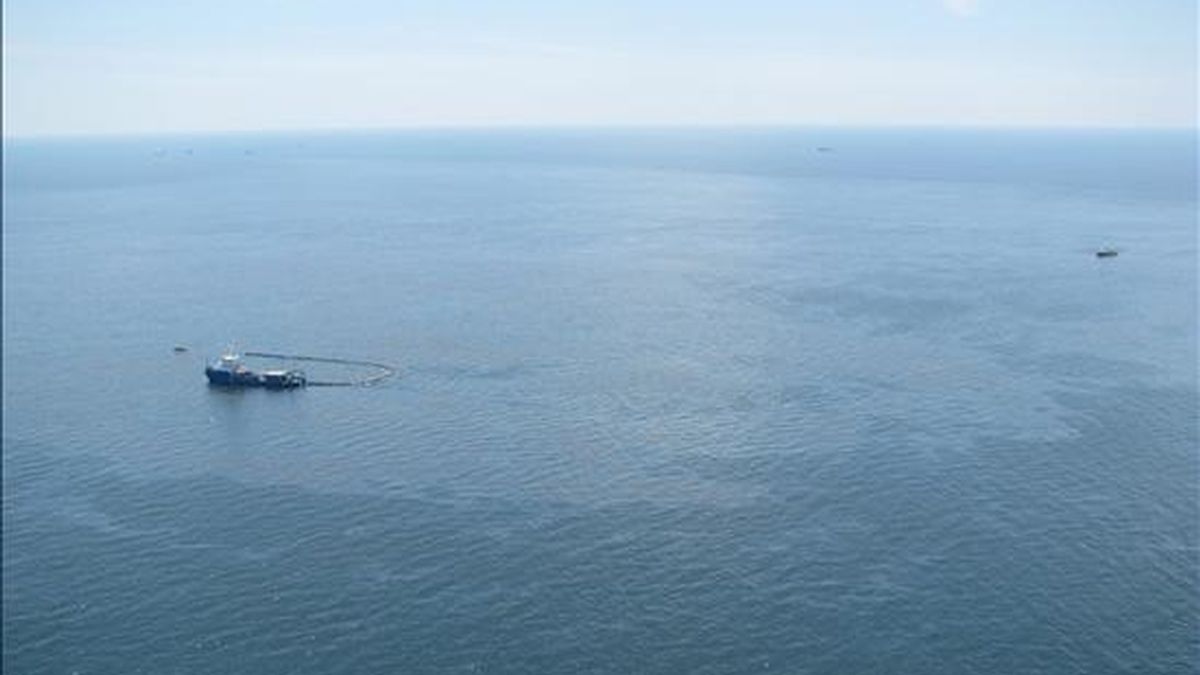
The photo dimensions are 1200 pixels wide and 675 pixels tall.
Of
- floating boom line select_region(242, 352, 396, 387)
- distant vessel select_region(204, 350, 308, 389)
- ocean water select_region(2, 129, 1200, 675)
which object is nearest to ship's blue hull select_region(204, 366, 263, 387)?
distant vessel select_region(204, 350, 308, 389)

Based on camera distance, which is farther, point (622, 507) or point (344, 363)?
point (344, 363)

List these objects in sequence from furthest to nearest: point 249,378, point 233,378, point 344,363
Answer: point 344,363 → point 233,378 → point 249,378

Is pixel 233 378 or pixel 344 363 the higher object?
pixel 233 378

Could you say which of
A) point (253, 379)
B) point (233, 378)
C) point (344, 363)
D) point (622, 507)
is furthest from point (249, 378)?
point (622, 507)

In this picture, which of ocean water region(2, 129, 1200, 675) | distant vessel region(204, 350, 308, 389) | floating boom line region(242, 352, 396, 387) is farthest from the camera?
floating boom line region(242, 352, 396, 387)

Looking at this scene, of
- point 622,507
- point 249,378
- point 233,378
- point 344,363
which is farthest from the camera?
point 344,363

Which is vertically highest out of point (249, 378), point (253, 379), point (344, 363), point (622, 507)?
point (249, 378)

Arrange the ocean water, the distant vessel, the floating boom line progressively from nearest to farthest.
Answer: the ocean water, the distant vessel, the floating boom line

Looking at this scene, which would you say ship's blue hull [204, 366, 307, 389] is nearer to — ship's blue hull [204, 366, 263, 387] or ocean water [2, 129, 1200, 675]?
ship's blue hull [204, 366, 263, 387]

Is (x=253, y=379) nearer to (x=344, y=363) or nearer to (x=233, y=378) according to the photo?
(x=233, y=378)

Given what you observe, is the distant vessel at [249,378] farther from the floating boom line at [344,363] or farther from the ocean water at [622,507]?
the ocean water at [622,507]

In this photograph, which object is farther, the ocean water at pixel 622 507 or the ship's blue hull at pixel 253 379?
the ship's blue hull at pixel 253 379

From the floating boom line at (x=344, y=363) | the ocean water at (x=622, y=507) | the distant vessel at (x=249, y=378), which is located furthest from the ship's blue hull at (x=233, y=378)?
the floating boom line at (x=344, y=363)
